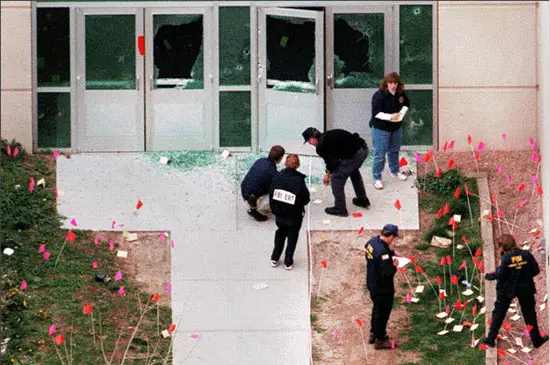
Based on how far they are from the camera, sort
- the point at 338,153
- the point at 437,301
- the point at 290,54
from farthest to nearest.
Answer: the point at 290,54
the point at 338,153
the point at 437,301

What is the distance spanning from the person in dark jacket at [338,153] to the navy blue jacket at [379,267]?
2.68 m

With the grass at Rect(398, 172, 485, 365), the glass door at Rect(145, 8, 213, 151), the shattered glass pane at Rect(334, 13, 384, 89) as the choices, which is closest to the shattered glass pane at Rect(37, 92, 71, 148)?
the glass door at Rect(145, 8, 213, 151)

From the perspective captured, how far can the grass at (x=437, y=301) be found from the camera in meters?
24.2

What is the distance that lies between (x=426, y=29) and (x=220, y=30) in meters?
3.00

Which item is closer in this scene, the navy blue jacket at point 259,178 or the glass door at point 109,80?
the navy blue jacket at point 259,178

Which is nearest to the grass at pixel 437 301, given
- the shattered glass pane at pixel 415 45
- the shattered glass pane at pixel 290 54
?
the shattered glass pane at pixel 415 45

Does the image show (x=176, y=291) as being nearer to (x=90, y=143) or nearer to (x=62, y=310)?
(x=62, y=310)

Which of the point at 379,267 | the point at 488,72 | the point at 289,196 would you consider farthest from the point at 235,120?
the point at 379,267

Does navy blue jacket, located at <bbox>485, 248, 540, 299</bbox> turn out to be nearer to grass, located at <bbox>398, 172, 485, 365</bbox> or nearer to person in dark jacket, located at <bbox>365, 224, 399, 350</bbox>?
grass, located at <bbox>398, 172, 485, 365</bbox>

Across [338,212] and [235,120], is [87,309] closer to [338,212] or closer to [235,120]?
[338,212]

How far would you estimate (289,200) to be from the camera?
A: 990 inches

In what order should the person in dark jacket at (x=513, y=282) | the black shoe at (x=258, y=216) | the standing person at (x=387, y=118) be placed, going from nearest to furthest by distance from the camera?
the person in dark jacket at (x=513, y=282) < the black shoe at (x=258, y=216) < the standing person at (x=387, y=118)

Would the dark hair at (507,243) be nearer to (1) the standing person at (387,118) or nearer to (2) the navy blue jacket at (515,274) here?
(2) the navy blue jacket at (515,274)

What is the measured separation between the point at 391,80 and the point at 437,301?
3.70 metres
